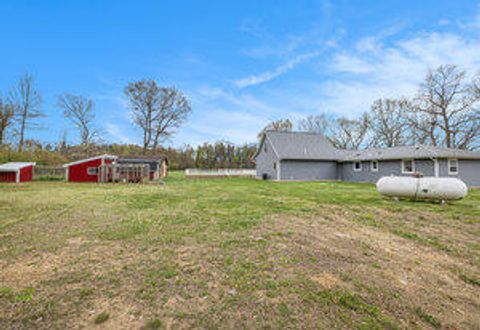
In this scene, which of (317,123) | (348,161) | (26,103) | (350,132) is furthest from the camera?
(317,123)

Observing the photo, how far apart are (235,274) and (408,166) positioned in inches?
685

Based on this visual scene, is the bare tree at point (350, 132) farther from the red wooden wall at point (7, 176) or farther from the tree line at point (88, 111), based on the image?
the red wooden wall at point (7, 176)

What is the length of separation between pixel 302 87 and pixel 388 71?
780 cm

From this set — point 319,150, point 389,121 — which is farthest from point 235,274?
point 389,121

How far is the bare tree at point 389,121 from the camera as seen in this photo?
27.6 meters

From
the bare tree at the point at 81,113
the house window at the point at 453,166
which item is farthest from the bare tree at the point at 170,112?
the house window at the point at 453,166

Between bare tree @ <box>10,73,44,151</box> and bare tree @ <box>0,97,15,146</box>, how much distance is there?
0.67m

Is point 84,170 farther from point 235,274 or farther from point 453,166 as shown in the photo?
point 453,166

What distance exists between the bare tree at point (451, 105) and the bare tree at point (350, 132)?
321 inches

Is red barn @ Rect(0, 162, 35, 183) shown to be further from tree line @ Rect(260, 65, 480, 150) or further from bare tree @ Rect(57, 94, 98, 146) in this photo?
tree line @ Rect(260, 65, 480, 150)

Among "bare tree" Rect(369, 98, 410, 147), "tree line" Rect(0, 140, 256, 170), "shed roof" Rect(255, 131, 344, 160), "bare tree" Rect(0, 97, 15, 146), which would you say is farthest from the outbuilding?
"bare tree" Rect(369, 98, 410, 147)

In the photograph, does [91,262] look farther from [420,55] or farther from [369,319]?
[420,55]

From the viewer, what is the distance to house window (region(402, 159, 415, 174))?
14.5m

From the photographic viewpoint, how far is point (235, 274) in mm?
2424
